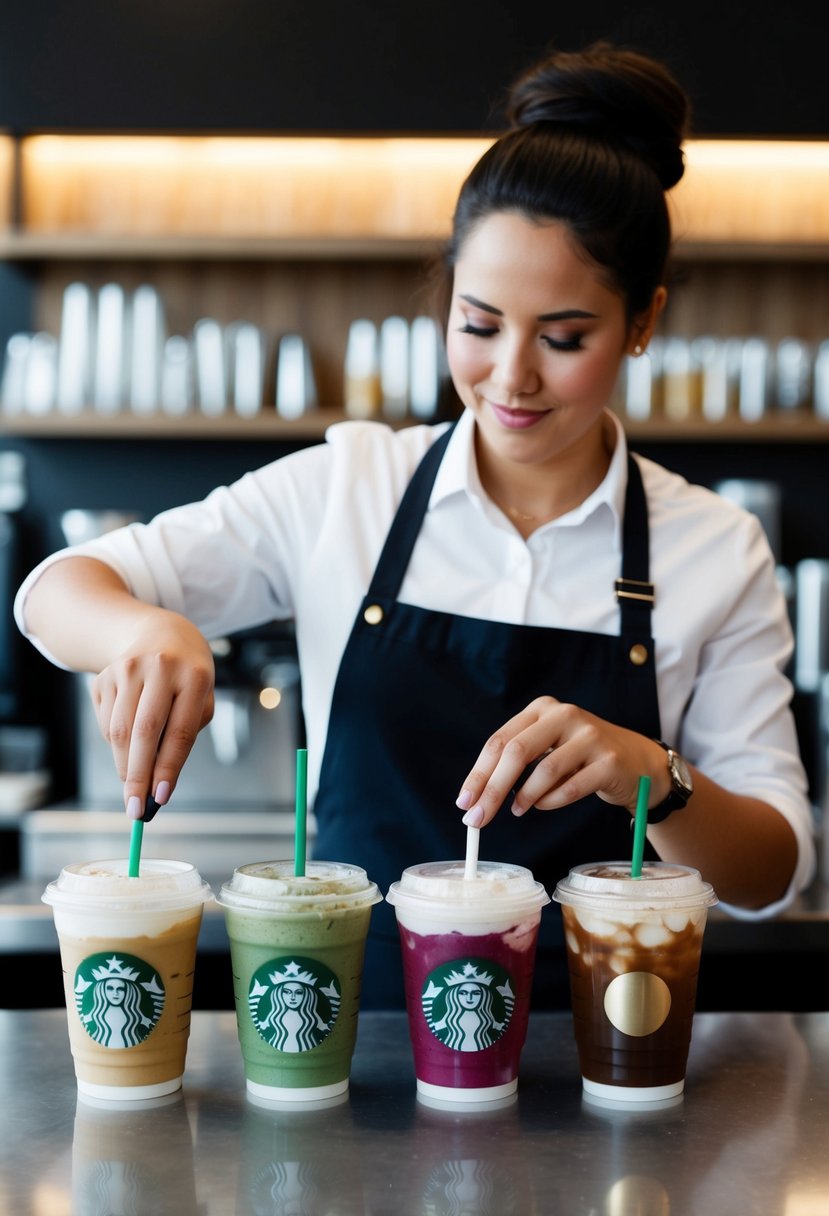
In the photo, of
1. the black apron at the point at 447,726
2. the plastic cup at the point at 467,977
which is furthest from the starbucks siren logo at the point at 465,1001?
the black apron at the point at 447,726

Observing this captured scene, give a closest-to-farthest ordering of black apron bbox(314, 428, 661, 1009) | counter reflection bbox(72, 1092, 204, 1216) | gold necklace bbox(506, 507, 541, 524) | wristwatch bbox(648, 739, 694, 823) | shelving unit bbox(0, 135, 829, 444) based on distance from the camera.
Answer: counter reflection bbox(72, 1092, 204, 1216) < wristwatch bbox(648, 739, 694, 823) < black apron bbox(314, 428, 661, 1009) < gold necklace bbox(506, 507, 541, 524) < shelving unit bbox(0, 135, 829, 444)

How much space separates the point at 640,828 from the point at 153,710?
430 millimetres

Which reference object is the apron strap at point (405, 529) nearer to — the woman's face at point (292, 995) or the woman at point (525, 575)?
the woman at point (525, 575)

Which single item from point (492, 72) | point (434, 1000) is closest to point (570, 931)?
point (434, 1000)

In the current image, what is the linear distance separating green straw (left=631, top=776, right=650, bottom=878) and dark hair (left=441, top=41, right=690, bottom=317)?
0.63 m

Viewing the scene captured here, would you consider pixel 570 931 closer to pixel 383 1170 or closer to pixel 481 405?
pixel 383 1170

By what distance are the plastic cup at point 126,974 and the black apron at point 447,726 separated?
1.60ft

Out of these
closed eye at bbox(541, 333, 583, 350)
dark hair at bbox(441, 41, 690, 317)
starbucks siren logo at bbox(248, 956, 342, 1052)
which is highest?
dark hair at bbox(441, 41, 690, 317)

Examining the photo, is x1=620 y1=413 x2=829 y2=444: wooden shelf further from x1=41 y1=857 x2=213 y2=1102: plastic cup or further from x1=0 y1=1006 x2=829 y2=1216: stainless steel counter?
x1=41 y1=857 x2=213 y2=1102: plastic cup

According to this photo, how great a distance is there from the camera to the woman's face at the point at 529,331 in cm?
148

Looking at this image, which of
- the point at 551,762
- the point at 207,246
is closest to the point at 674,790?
the point at 551,762

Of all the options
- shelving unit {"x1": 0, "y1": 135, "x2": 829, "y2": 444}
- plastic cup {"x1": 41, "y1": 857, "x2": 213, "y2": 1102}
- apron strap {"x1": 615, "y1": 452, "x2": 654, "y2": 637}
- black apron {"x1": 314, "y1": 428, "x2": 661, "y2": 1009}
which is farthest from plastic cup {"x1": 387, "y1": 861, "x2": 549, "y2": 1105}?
shelving unit {"x1": 0, "y1": 135, "x2": 829, "y2": 444}

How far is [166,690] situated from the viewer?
1.21 metres

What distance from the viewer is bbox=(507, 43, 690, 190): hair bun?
1539mm
